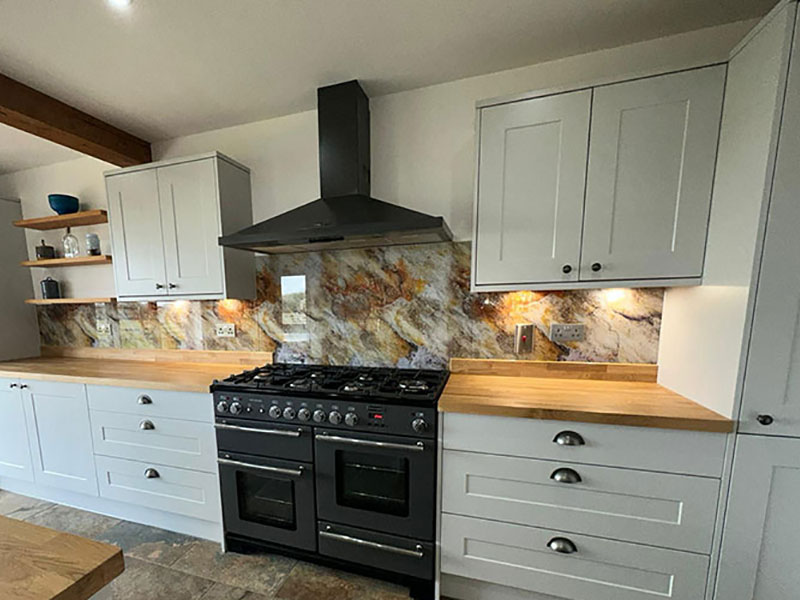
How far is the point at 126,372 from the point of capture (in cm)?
205

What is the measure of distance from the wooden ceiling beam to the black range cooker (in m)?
1.77

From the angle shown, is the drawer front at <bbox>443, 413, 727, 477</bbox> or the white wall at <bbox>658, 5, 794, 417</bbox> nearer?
the white wall at <bbox>658, 5, 794, 417</bbox>

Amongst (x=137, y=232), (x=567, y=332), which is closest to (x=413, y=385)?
(x=567, y=332)

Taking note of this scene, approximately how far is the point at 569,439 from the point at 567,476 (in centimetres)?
16

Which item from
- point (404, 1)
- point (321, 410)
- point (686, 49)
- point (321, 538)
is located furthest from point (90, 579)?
point (686, 49)

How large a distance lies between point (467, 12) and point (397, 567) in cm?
251

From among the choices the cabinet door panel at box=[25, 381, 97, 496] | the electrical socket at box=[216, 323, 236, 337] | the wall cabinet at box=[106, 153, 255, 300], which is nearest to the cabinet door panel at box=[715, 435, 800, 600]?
the wall cabinet at box=[106, 153, 255, 300]

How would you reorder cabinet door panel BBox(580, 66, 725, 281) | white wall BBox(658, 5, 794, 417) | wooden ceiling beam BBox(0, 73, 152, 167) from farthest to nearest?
wooden ceiling beam BBox(0, 73, 152, 167), cabinet door panel BBox(580, 66, 725, 281), white wall BBox(658, 5, 794, 417)

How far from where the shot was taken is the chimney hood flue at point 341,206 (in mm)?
1536

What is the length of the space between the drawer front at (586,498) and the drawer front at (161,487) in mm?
1371

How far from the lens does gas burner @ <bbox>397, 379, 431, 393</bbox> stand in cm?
152

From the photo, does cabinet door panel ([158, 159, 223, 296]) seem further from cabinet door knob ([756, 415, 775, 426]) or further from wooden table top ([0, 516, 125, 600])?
cabinet door knob ([756, 415, 775, 426])

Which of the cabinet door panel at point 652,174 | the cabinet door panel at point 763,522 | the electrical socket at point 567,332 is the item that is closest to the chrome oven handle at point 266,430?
the electrical socket at point 567,332

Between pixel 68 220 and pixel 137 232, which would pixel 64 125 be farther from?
pixel 68 220
